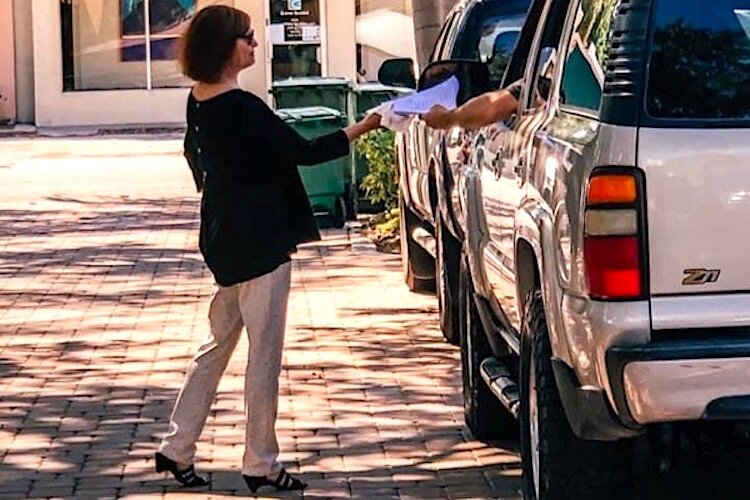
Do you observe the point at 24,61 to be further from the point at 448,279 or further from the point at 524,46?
the point at 524,46

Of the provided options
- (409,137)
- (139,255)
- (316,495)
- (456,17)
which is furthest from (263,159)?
(139,255)

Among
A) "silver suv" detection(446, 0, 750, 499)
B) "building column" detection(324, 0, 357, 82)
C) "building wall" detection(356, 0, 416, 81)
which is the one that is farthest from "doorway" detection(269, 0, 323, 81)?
"silver suv" detection(446, 0, 750, 499)

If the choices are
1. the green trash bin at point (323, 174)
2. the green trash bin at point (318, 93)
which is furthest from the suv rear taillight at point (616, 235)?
the green trash bin at point (318, 93)

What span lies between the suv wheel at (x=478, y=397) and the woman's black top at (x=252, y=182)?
1.26 m

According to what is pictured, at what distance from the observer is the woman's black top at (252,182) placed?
22.3ft

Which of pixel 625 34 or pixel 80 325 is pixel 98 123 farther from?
pixel 625 34

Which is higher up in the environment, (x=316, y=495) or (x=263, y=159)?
(x=263, y=159)

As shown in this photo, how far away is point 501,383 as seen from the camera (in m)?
6.93

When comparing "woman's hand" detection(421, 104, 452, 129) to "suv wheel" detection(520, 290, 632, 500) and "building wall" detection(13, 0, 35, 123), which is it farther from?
"building wall" detection(13, 0, 35, 123)

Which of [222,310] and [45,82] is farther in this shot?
[45,82]

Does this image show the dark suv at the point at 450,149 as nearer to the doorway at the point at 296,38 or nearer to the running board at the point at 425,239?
the running board at the point at 425,239

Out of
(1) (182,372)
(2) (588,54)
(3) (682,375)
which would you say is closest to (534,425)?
(3) (682,375)

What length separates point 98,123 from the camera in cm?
2853

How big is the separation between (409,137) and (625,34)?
6.51 m
